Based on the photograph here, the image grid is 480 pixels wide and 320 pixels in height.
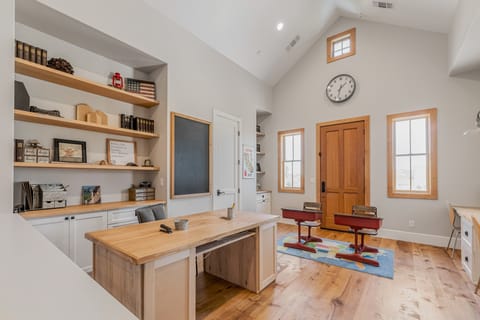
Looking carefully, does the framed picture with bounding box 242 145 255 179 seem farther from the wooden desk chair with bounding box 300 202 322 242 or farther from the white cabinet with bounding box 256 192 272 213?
the wooden desk chair with bounding box 300 202 322 242

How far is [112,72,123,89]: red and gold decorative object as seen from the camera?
11.1ft

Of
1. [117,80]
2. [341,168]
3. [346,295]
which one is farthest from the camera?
[341,168]

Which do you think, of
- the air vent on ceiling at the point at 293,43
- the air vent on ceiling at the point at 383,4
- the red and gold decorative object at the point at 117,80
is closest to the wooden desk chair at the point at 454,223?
the air vent on ceiling at the point at 383,4

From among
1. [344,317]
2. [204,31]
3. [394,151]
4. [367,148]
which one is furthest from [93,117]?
[394,151]

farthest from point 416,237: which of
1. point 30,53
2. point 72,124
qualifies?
point 30,53

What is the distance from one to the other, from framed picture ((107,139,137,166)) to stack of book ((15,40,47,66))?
122 centimetres

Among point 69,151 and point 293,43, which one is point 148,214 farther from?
point 293,43

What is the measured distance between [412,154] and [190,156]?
410cm

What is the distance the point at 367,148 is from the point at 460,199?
1.64m

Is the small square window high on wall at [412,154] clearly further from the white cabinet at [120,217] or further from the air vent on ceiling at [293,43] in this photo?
the white cabinet at [120,217]

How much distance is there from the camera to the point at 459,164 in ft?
12.8

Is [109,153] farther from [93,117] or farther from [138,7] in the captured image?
[138,7]

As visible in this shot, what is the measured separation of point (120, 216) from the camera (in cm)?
315

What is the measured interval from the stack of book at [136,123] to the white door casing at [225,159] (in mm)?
1270
